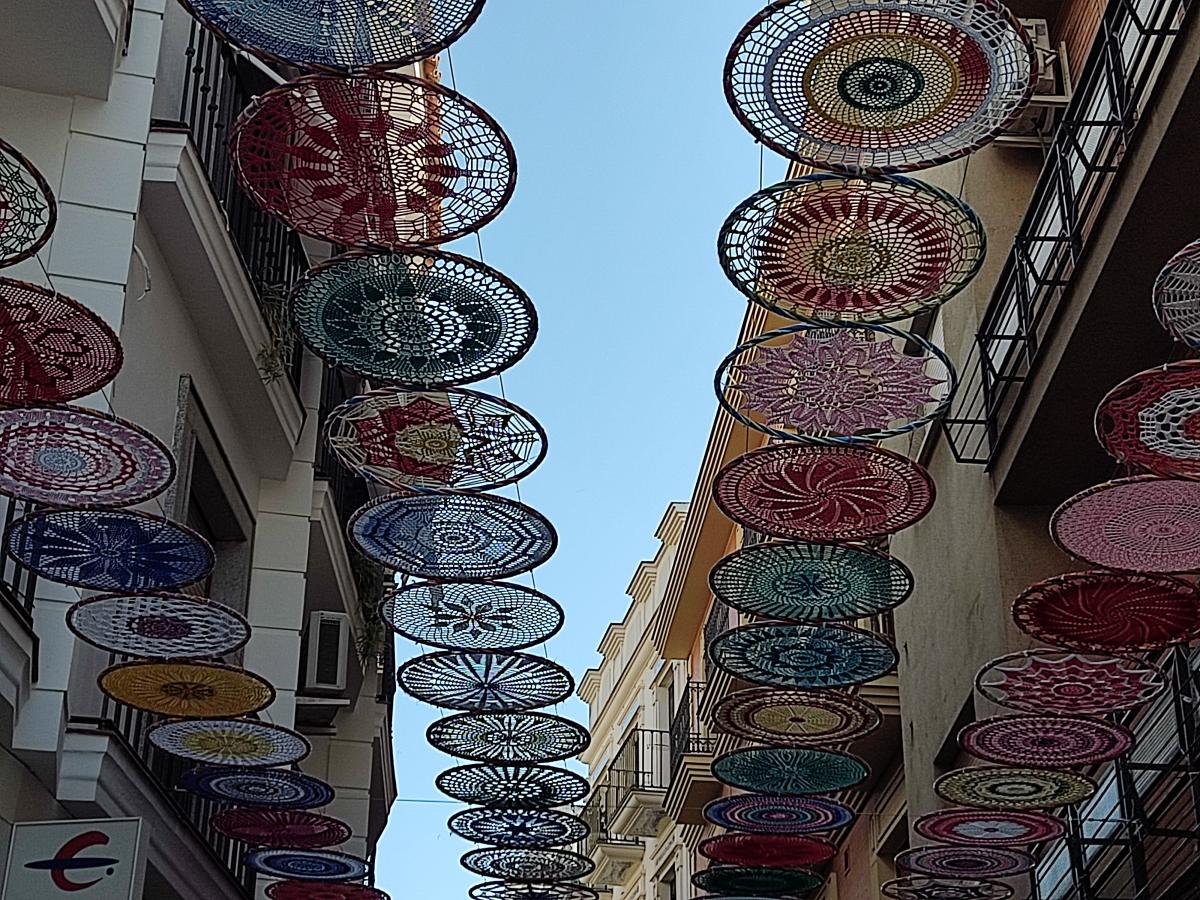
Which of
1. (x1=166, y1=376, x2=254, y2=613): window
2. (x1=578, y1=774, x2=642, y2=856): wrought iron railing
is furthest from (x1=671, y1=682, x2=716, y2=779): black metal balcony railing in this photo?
(x1=166, y1=376, x2=254, y2=613): window

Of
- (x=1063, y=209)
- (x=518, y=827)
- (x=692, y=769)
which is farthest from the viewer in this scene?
(x=692, y=769)

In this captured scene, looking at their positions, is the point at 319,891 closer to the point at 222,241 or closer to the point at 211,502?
the point at 211,502

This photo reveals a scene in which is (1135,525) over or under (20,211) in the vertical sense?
under

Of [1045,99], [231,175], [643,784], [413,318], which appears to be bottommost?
[413,318]

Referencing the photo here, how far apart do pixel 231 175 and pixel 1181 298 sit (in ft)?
30.4

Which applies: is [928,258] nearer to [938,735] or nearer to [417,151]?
[417,151]

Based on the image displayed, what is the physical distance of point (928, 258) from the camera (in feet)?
30.0

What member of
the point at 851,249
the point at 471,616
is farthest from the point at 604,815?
the point at 851,249

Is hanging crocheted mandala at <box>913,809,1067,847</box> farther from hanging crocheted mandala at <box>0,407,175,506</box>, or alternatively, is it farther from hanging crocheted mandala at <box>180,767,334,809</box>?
hanging crocheted mandala at <box>0,407,175,506</box>

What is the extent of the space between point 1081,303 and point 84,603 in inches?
270

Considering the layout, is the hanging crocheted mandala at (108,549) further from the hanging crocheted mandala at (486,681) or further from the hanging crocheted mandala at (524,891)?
the hanging crocheted mandala at (524,891)

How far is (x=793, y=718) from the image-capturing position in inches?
496

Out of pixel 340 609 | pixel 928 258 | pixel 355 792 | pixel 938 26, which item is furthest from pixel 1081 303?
pixel 355 792

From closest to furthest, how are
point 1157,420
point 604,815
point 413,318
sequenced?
point 1157,420
point 413,318
point 604,815
